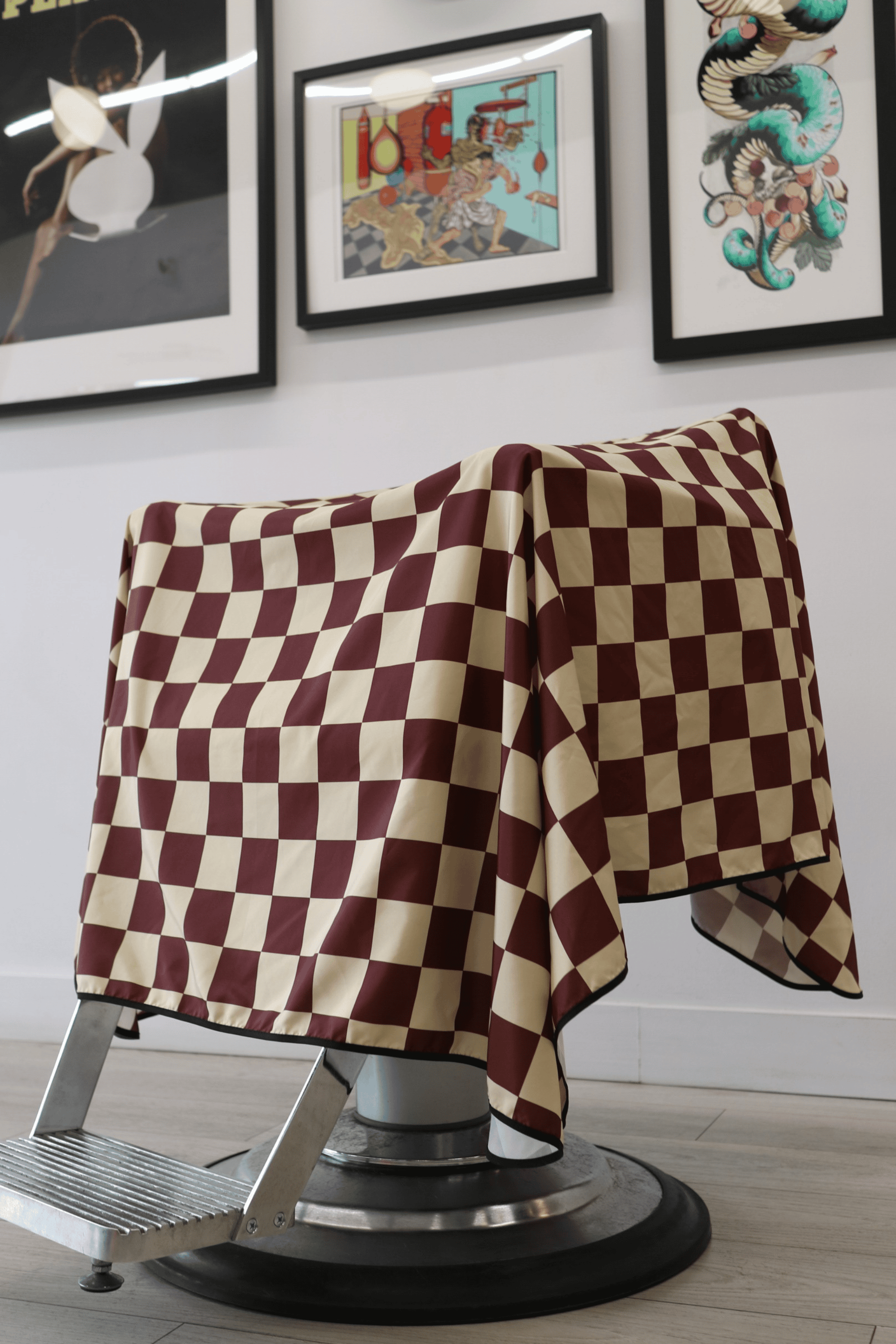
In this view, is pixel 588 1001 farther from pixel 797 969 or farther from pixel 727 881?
pixel 797 969

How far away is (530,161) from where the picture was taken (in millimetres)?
1849

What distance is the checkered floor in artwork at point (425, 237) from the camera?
6.07 ft

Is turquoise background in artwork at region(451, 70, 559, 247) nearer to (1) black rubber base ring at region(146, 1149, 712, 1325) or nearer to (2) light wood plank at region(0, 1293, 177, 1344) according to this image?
(1) black rubber base ring at region(146, 1149, 712, 1325)

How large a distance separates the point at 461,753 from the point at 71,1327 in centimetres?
57

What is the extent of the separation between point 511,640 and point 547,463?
153mm

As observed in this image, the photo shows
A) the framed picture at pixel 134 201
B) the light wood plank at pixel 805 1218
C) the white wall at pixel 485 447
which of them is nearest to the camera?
the light wood plank at pixel 805 1218

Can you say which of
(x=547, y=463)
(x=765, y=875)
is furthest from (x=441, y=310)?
(x=765, y=875)

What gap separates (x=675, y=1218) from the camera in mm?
1093

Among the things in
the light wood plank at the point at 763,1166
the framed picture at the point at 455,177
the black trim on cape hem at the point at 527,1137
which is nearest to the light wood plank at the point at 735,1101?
the light wood plank at the point at 763,1166

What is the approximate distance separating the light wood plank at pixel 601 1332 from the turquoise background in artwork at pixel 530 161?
147cm

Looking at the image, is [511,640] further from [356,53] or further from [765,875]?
[356,53]

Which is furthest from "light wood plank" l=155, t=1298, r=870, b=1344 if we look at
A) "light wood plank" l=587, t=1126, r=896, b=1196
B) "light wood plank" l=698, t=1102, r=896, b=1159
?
"light wood plank" l=698, t=1102, r=896, b=1159

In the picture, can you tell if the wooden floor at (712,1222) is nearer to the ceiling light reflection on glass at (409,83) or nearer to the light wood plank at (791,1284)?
the light wood plank at (791,1284)

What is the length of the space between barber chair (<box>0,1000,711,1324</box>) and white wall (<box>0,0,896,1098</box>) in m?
0.56
